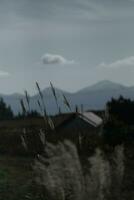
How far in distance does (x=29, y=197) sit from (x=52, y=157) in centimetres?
557

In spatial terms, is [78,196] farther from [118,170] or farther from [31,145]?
[31,145]

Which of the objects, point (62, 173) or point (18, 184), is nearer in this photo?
point (62, 173)

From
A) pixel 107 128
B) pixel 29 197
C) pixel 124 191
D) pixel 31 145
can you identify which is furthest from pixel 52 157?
pixel 31 145

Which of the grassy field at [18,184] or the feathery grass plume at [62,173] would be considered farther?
the grassy field at [18,184]

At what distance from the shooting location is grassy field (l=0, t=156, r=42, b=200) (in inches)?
514

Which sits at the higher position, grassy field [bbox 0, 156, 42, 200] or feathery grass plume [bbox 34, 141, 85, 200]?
feathery grass plume [bbox 34, 141, 85, 200]

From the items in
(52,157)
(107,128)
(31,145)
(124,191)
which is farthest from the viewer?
(31,145)

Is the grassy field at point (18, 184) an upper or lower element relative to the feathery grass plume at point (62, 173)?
lower

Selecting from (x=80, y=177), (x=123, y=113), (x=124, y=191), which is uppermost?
(x=123, y=113)

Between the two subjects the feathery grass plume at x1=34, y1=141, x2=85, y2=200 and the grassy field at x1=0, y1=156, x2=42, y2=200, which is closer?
the feathery grass plume at x1=34, y1=141, x2=85, y2=200

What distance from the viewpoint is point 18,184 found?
15.9m

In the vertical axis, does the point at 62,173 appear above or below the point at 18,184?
above

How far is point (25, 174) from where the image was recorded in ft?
62.7

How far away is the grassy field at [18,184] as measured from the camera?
1305 centimetres
